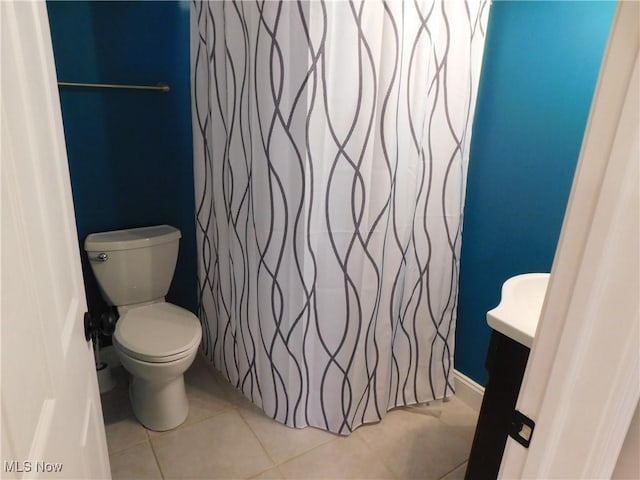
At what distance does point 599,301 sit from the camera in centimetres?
44

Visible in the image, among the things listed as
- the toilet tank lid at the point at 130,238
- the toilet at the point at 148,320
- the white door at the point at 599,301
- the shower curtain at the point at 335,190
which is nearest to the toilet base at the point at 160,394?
the toilet at the point at 148,320

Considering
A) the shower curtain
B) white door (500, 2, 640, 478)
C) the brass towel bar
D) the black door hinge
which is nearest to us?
white door (500, 2, 640, 478)

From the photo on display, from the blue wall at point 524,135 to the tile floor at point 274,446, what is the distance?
390 mm

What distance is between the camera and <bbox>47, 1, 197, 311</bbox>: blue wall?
1.73m

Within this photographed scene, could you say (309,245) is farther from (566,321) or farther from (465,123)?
(566,321)

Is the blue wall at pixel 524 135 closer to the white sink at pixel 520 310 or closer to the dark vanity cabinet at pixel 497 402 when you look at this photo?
the white sink at pixel 520 310

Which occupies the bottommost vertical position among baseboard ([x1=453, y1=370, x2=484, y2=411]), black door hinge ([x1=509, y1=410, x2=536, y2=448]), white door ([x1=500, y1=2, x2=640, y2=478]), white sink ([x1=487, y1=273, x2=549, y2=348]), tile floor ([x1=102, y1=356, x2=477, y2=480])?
tile floor ([x1=102, y1=356, x2=477, y2=480])

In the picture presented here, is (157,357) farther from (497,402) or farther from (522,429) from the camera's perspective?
(522,429)

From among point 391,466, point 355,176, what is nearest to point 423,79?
point 355,176

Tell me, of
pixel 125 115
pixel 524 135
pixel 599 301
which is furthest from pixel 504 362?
pixel 125 115

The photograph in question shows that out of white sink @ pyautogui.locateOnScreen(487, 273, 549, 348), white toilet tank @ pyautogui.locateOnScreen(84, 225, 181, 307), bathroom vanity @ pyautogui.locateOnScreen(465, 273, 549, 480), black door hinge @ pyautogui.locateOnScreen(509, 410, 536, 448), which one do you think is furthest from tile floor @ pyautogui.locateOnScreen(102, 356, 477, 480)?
black door hinge @ pyautogui.locateOnScreen(509, 410, 536, 448)

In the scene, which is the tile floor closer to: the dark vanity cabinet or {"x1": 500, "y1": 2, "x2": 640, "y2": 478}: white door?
the dark vanity cabinet

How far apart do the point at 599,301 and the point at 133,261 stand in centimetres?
183

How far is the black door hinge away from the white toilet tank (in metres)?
1.70
